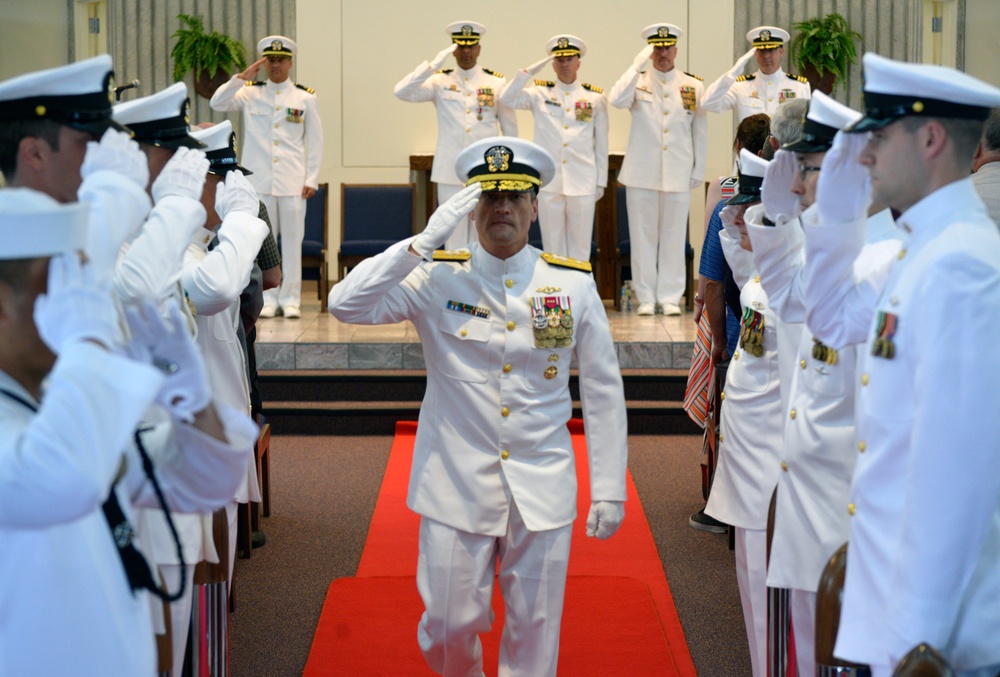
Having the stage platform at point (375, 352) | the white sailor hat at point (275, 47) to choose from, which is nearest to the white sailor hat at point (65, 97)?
the stage platform at point (375, 352)

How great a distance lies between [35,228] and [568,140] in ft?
24.4

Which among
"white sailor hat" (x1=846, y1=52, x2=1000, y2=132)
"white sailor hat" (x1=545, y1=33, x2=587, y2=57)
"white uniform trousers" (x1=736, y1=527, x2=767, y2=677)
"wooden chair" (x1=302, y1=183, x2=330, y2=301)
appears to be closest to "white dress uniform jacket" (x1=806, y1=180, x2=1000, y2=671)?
"white sailor hat" (x1=846, y1=52, x2=1000, y2=132)

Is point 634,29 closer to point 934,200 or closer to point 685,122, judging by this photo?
point 685,122

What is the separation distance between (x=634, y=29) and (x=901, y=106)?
9219 mm

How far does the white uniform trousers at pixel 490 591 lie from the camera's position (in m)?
2.92

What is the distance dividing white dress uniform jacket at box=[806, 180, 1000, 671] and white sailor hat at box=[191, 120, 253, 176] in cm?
202

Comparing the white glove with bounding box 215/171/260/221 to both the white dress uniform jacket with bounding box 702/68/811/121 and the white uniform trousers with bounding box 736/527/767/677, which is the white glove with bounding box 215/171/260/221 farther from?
the white dress uniform jacket with bounding box 702/68/811/121

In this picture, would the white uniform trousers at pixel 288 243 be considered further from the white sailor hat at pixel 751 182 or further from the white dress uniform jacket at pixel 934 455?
the white dress uniform jacket at pixel 934 455

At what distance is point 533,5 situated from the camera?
1070cm

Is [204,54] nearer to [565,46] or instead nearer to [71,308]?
[565,46]

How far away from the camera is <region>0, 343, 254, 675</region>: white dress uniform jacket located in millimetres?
1317

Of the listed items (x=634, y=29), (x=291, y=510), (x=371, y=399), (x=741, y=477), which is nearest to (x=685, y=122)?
(x=634, y=29)

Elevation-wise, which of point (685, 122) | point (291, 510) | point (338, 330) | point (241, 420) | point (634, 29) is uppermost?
point (634, 29)

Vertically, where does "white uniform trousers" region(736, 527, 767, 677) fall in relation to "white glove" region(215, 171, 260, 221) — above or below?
below
